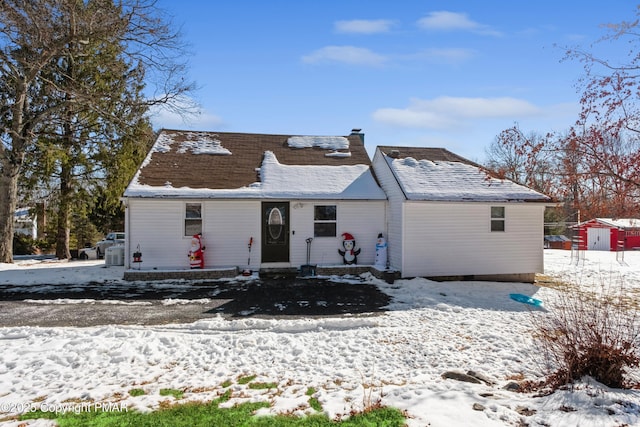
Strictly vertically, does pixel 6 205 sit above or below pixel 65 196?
below

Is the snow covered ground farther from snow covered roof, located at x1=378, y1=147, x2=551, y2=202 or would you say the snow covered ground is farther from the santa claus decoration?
the santa claus decoration

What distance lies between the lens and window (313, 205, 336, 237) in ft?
41.4

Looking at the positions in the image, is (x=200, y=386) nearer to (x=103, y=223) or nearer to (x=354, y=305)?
(x=354, y=305)

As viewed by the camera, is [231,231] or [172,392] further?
[231,231]

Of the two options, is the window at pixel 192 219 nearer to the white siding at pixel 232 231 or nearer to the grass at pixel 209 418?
the white siding at pixel 232 231

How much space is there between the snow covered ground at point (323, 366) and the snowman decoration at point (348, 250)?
445cm

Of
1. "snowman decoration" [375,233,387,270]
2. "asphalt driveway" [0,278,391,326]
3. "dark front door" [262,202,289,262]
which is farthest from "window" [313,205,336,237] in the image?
"asphalt driveway" [0,278,391,326]

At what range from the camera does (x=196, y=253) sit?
37.8 feet

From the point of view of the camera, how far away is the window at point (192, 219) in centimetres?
1188

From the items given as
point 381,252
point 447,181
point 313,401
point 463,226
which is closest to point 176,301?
point 313,401

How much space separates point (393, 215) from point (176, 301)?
7019mm

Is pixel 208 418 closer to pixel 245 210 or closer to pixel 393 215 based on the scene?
pixel 245 210

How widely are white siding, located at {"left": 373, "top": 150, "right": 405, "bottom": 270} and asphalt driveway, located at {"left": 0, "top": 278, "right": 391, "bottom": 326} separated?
174 centimetres

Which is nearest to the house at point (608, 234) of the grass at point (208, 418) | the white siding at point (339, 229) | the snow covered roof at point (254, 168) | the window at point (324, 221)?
the snow covered roof at point (254, 168)
